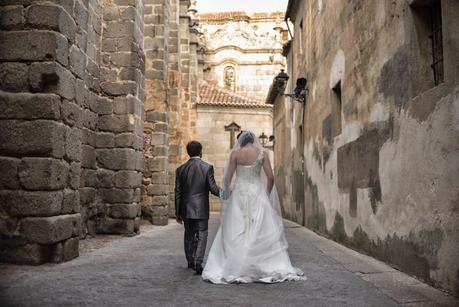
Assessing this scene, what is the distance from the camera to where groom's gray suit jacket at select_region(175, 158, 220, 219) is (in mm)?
5156

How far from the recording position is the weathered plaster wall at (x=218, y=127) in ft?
81.7

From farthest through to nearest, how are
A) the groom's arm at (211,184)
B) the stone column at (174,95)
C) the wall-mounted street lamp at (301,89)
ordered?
the stone column at (174,95)
the wall-mounted street lamp at (301,89)
the groom's arm at (211,184)

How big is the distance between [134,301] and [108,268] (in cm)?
171

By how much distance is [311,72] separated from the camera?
454 inches

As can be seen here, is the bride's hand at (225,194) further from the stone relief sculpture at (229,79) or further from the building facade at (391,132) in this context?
the stone relief sculpture at (229,79)

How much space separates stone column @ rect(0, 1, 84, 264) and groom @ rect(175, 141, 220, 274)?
1419 mm

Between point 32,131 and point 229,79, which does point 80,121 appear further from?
point 229,79

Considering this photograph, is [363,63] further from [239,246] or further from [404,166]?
[239,246]

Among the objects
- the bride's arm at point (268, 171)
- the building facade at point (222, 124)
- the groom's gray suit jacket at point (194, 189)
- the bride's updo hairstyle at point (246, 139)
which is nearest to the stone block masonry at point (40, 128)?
the groom's gray suit jacket at point (194, 189)

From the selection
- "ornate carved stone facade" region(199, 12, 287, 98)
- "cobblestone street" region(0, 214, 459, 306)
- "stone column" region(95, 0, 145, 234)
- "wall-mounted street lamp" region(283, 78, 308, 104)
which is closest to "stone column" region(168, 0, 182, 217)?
"wall-mounted street lamp" region(283, 78, 308, 104)

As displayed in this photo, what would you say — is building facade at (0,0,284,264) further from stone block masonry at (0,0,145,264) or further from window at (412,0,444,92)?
window at (412,0,444,92)

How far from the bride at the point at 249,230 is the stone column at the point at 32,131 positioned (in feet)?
6.23

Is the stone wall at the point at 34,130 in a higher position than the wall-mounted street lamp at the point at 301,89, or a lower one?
lower

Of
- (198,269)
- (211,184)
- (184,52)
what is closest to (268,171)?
(211,184)
